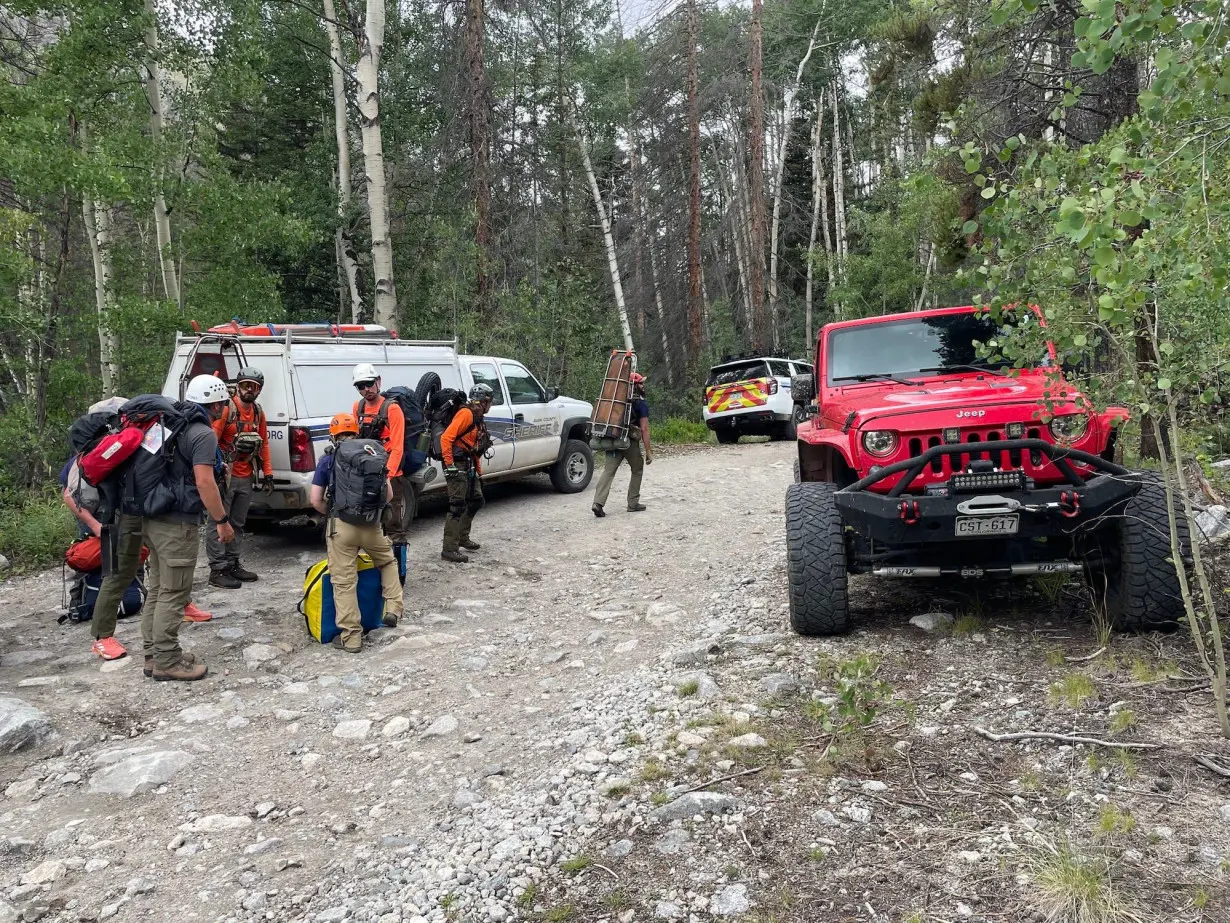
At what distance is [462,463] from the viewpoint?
787 centimetres

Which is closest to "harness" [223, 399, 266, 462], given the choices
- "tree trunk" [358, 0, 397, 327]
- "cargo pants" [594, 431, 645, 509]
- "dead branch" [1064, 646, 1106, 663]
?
"cargo pants" [594, 431, 645, 509]

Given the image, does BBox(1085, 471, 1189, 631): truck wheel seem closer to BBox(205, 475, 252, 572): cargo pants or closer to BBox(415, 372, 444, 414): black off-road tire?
BBox(415, 372, 444, 414): black off-road tire

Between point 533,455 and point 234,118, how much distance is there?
46.8ft

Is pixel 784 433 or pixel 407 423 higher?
pixel 407 423

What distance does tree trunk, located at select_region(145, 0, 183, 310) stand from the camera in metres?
11.6

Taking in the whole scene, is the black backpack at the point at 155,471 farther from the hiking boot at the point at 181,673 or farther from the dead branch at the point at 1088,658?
the dead branch at the point at 1088,658

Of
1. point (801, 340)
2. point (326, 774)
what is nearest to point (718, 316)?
point (801, 340)

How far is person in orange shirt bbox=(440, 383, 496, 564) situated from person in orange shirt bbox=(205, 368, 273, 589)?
1.65 metres

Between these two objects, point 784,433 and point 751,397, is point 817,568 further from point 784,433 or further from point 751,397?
point 784,433

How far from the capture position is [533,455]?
10805 millimetres

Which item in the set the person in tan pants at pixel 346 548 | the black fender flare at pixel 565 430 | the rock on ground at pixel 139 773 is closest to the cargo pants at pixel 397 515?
the person in tan pants at pixel 346 548

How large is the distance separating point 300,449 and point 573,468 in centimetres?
464

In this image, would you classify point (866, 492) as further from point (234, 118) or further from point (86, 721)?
point (234, 118)

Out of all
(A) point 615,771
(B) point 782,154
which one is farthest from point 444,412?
(B) point 782,154
